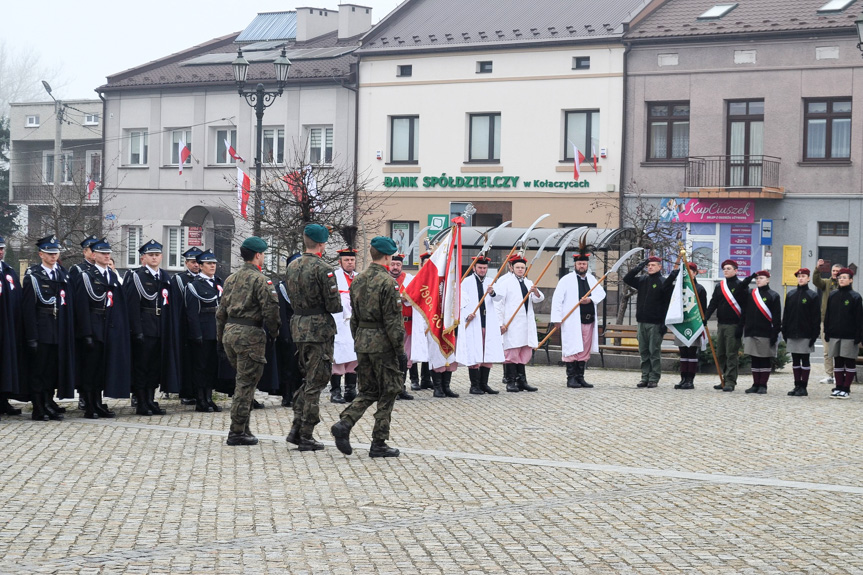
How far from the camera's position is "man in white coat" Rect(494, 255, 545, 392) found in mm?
18016

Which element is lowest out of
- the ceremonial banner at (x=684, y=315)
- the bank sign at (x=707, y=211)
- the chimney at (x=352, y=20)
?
the ceremonial banner at (x=684, y=315)

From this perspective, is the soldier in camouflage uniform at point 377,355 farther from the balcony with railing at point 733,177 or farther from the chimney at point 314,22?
the chimney at point 314,22

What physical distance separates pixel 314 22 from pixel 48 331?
3733cm

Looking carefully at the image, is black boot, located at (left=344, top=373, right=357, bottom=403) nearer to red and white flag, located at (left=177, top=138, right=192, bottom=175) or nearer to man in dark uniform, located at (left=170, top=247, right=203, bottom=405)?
man in dark uniform, located at (left=170, top=247, right=203, bottom=405)

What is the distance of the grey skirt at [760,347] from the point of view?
59.1 ft

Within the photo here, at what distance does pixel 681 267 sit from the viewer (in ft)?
62.9

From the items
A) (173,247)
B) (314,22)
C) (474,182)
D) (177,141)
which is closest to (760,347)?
(474,182)

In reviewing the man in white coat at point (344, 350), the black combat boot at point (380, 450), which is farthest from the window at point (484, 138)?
the black combat boot at point (380, 450)

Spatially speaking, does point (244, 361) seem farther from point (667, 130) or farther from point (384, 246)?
point (667, 130)

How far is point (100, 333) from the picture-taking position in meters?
14.1

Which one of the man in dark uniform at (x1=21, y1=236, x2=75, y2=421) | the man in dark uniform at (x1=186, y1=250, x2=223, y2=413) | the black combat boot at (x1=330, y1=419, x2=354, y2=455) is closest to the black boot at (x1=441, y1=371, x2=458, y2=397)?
the man in dark uniform at (x1=186, y1=250, x2=223, y2=413)

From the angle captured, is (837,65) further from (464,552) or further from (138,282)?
(464,552)

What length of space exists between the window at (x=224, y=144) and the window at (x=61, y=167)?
29.5 ft

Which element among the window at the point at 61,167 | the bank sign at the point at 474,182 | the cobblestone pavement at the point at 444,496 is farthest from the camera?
the window at the point at 61,167
